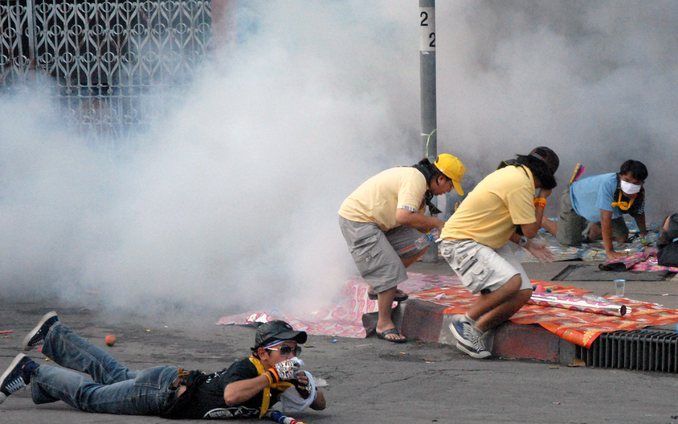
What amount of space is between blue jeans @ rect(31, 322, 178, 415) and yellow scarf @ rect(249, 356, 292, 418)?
0.43 m

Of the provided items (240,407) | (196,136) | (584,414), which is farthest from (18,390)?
(196,136)

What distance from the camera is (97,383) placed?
17.8ft

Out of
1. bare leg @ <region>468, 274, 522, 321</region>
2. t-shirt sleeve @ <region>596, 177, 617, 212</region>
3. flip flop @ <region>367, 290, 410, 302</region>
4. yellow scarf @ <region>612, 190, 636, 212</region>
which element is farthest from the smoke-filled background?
yellow scarf @ <region>612, 190, 636, 212</region>

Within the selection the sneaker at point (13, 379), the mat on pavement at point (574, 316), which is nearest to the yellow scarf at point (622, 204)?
the mat on pavement at point (574, 316)

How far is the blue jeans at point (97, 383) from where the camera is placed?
5.14 meters

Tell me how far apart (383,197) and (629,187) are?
3.15 metres

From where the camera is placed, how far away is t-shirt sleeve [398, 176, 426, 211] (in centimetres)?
702

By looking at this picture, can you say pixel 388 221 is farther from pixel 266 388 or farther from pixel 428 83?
pixel 266 388

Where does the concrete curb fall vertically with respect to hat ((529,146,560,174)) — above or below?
below

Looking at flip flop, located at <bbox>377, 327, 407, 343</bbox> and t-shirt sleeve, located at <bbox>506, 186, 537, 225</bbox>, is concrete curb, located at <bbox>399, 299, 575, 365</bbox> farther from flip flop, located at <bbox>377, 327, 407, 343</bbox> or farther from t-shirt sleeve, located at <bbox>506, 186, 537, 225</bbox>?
t-shirt sleeve, located at <bbox>506, 186, 537, 225</bbox>

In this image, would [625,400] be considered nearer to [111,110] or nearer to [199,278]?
[199,278]

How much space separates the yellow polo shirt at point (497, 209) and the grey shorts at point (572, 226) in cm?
357

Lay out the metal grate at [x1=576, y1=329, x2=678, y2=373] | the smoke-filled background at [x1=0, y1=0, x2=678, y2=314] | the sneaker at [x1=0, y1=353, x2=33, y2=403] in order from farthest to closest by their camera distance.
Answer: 1. the smoke-filled background at [x1=0, y1=0, x2=678, y2=314]
2. the metal grate at [x1=576, y1=329, x2=678, y2=373]
3. the sneaker at [x1=0, y1=353, x2=33, y2=403]

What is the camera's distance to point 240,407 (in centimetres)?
504
